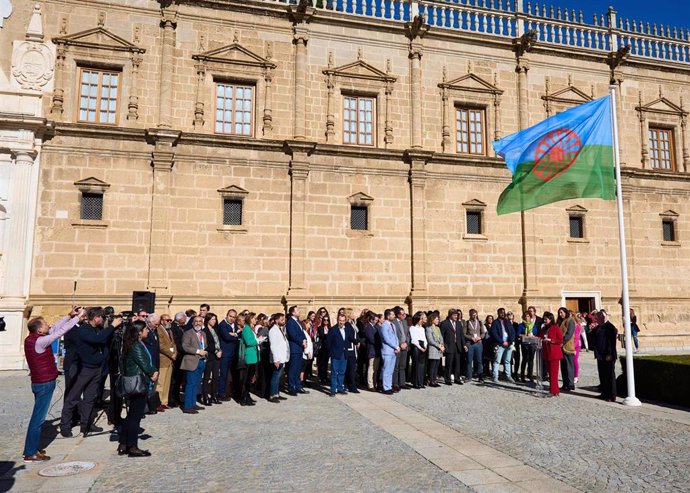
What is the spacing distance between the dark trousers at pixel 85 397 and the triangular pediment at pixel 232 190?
34.0ft

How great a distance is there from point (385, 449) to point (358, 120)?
14.8 m

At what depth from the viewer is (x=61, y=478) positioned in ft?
19.4

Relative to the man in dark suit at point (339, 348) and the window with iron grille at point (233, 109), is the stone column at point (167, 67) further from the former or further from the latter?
the man in dark suit at point (339, 348)

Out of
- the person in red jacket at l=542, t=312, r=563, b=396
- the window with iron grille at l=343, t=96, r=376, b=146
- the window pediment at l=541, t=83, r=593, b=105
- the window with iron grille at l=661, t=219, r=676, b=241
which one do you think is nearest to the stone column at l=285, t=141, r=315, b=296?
the window with iron grille at l=343, t=96, r=376, b=146

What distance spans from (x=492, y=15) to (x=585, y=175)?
42.5 feet

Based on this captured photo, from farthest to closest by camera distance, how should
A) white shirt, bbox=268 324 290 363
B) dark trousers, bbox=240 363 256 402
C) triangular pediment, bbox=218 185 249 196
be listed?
triangular pediment, bbox=218 185 249 196, white shirt, bbox=268 324 290 363, dark trousers, bbox=240 363 256 402

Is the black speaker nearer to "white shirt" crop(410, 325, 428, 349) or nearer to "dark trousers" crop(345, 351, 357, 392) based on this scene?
"dark trousers" crop(345, 351, 357, 392)

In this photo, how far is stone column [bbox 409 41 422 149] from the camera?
19828 millimetres

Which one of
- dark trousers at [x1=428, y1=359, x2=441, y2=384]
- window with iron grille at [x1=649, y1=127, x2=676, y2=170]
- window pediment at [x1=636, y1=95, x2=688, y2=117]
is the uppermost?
window pediment at [x1=636, y1=95, x2=688, y2=117]

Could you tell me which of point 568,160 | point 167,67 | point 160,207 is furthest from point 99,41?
point 568,160

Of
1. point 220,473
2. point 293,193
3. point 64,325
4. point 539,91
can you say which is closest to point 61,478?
point 220,473

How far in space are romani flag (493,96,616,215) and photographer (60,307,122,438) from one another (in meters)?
8.65

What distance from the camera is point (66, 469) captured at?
6246 millimetres

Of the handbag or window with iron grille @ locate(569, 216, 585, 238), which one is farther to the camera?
window with iron grille @ locate(569, 216, 585, 238)
